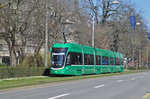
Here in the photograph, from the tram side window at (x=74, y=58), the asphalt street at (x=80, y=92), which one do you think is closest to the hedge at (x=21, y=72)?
the tram side window at (x=74, y=58)

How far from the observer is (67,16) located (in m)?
44.9

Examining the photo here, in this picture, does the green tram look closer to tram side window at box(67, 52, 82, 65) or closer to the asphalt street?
tram side window at box(67, 52, 82, 65)

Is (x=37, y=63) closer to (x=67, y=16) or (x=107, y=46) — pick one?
(x=67, y=16)

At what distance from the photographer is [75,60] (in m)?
35.8

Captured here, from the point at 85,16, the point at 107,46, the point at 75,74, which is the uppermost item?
the point at 85,16

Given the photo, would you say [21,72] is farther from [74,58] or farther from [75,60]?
[75,60]

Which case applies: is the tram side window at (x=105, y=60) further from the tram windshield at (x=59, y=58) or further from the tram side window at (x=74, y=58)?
the tram windshield at (x=59, y=58)

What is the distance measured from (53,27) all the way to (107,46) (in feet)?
71.4

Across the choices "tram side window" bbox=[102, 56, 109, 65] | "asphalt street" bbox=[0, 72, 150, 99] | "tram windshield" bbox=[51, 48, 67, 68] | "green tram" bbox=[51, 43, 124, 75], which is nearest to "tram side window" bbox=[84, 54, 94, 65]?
"green tram" bbox=[51, 43, 124, 75]

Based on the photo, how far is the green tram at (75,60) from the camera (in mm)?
34219

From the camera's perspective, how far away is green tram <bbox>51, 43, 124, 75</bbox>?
3422 cm

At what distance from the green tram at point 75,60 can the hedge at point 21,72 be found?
7.34ft

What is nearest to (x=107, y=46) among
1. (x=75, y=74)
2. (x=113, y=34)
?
(x=113, y=34)

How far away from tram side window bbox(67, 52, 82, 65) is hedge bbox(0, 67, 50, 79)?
13.2ft
